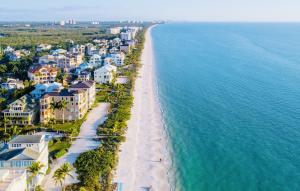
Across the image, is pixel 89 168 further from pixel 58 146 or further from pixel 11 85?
pixel 11 85

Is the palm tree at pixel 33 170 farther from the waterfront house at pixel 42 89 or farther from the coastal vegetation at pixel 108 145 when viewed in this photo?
the waterfront house at pixel 42 89

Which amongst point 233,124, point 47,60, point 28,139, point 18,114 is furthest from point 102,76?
point 28,139

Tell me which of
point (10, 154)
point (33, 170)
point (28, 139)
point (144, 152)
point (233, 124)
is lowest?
point (144, 152)

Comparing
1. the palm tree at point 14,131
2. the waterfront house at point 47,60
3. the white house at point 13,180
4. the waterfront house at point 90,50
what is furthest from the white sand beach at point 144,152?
the waterfront house at point 90,50

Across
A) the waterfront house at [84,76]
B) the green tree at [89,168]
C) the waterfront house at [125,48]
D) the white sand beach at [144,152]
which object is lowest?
the white sand beach at [144,152]

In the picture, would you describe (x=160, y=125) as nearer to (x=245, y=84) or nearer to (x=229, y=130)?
(x=229, y=130)

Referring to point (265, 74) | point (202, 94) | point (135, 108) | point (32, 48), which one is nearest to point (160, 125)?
point (135, 108)
